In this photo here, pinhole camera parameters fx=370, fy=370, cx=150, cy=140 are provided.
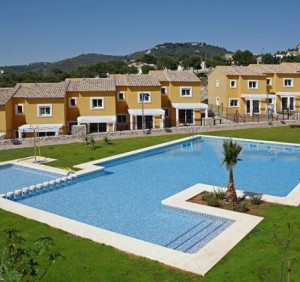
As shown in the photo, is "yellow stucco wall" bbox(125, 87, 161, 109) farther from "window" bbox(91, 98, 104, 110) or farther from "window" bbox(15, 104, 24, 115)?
"window" bbox(15, 104, 24, 115)

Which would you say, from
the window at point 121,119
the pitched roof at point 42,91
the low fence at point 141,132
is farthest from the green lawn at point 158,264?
the window at point 121,119

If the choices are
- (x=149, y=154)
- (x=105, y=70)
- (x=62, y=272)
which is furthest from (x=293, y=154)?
(x=105, y=70)

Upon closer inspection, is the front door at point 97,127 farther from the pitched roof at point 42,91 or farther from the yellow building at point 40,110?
the pitched roof at point 42,91

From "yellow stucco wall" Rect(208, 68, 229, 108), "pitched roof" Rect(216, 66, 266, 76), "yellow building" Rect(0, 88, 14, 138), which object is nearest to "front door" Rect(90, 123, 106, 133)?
"yellow building" Rect(0, 88, 14, 138)

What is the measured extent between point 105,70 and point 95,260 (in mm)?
108342

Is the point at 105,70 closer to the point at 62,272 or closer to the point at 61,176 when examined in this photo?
the point at 61,176

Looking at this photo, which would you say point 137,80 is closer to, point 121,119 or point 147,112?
point 147,112

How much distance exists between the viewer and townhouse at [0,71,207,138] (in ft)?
135

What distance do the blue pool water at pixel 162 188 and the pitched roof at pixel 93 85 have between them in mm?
12681

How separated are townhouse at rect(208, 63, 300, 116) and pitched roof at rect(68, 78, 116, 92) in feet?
62.4

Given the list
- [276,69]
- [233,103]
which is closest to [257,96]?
[233,103]

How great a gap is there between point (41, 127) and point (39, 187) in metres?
19.0

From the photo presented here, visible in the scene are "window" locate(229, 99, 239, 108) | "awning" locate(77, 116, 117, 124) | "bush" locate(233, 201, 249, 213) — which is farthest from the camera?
"window" locate(229, 99, 239, 108)

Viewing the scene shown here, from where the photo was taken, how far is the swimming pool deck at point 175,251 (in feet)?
40.0
